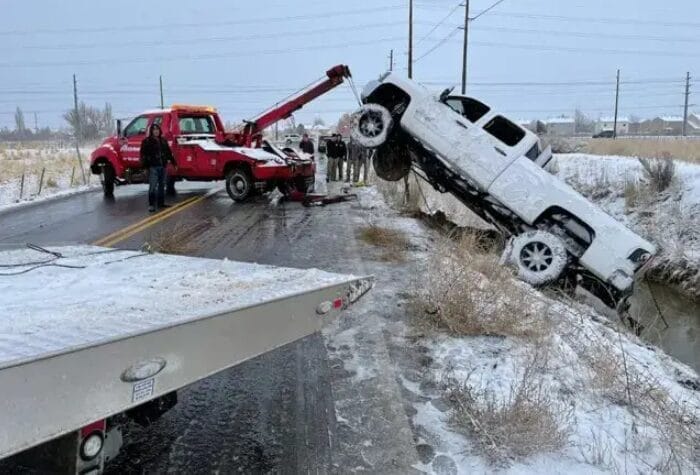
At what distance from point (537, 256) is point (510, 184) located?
1152 mm

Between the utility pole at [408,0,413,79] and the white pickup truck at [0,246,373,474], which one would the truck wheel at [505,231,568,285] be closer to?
the white pickup truck at [0,246,373,474]

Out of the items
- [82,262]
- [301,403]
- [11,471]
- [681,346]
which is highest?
[82,262]

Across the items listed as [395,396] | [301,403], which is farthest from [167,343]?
[395,396]

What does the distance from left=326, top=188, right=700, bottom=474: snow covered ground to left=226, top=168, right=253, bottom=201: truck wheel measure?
892cm

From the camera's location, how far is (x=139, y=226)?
34.8 ft

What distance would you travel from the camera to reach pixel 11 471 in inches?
106

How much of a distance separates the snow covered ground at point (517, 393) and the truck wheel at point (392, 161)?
5920mm

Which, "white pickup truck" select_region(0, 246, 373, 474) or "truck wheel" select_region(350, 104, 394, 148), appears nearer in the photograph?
"white pickup truck" select_region(0, 246, 373, 474)

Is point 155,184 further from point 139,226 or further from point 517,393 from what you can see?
point 517,393

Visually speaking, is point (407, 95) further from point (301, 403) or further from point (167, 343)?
point (167, 343)

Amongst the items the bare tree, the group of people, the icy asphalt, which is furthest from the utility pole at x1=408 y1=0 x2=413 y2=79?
the bare tree

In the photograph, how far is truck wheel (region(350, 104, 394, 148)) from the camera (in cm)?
1059

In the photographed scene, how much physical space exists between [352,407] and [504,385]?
1.09 metres

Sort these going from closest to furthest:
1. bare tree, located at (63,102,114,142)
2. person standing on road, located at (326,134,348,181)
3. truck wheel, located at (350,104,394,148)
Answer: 1. truck wheel, located at (350,104,394,148)
2. person standing on road, located at (326,134,348,181)
3. bare tree, located at (63,102,114,142)
